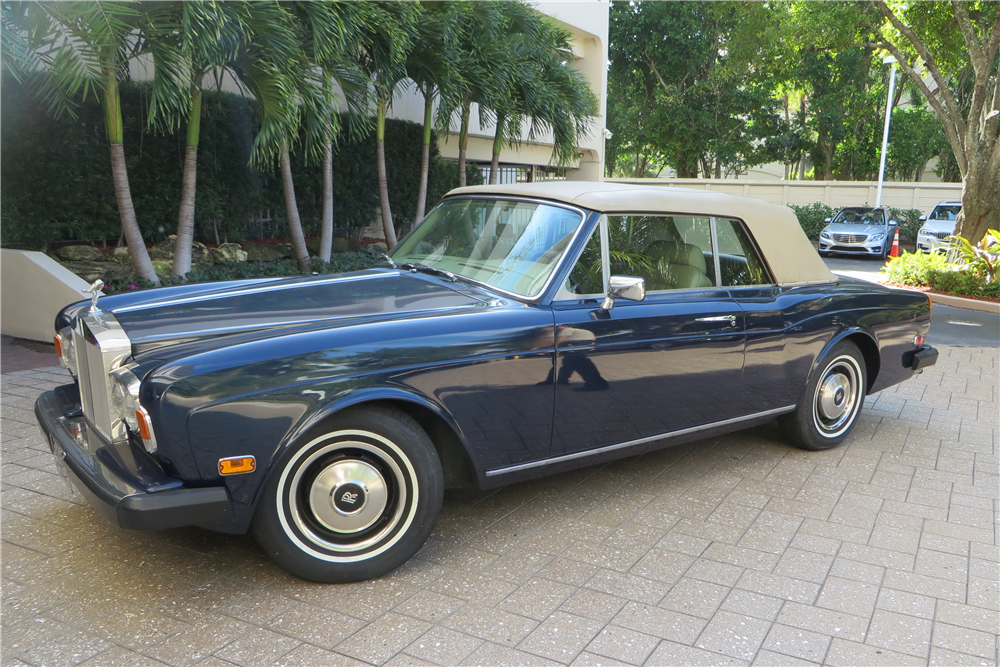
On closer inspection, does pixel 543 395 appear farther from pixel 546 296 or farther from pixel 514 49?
pixel 514 49

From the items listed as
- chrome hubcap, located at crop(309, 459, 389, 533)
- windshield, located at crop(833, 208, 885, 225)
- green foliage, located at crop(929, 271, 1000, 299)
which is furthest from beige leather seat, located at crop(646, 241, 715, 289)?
windshield, located at crop(833, 208, 885, 225)

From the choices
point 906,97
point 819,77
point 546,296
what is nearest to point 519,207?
point 546,296

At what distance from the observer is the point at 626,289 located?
3.55m

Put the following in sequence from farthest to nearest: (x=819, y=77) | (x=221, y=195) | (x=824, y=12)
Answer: (x=819, y=77) < (x=824, y=12) < (x=221, y=195)

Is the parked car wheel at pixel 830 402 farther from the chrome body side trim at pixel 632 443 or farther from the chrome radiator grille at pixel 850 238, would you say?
the chrome radiator grille at pixel 850 238

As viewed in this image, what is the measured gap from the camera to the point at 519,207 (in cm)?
402

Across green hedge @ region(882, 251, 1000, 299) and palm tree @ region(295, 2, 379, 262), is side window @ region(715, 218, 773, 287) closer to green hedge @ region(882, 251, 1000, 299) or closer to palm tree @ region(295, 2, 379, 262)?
palm tree @ region(295, 2, 379, 262)

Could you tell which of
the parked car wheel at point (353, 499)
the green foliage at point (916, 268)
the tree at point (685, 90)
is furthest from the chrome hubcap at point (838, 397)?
the tree at point (685, 90)

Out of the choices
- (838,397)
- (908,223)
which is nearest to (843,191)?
(908,223)

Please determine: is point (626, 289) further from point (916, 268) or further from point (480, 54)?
point (916, 268)

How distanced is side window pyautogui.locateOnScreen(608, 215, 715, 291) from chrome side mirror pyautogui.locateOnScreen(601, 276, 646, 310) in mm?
251

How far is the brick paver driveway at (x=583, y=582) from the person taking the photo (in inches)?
106

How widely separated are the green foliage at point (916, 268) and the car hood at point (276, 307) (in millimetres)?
12715

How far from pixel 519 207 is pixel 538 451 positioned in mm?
1333
